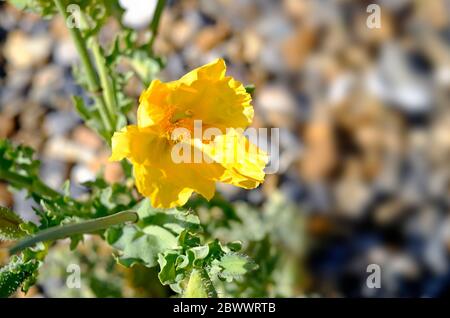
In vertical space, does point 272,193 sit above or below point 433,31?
below

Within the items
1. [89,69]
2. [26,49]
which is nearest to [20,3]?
[89,69]

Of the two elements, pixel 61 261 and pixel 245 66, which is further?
pixel 245 66

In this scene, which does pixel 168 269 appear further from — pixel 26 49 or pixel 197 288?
pixel 26 49

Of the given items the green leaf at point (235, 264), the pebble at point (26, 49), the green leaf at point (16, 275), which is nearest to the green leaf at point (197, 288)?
the green leaf at point (235, 264)

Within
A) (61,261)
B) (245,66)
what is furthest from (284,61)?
(61,261)

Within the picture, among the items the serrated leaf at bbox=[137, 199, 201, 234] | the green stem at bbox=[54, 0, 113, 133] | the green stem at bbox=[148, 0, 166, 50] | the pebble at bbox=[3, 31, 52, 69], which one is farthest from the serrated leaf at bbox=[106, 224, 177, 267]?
the pebble at bbox=[3, 31, 52, 69]

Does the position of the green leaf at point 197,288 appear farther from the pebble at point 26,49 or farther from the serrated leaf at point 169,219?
the pebble at point 26,49

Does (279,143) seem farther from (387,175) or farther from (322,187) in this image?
(387,175)
